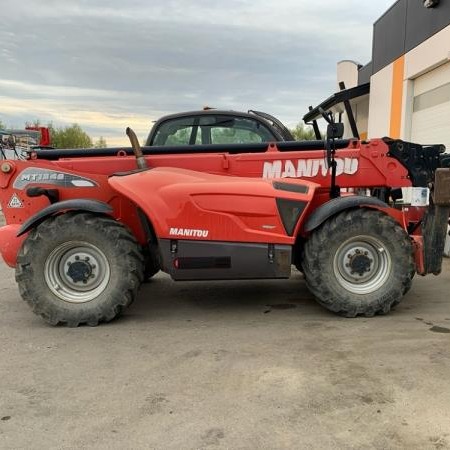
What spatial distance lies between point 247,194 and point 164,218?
2.61 feet

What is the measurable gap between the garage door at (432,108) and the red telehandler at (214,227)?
642 centimetres

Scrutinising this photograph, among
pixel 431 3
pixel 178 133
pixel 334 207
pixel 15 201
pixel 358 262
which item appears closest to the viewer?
pixel 334 207

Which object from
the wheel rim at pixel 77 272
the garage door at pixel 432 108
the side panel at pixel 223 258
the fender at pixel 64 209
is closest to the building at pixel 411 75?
the garage door at pixel 432 108

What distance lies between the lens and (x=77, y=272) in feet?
16.6

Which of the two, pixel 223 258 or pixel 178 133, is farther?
pixel 178 133

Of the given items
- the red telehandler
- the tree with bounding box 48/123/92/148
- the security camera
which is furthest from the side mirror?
the tree with bounding box 48/123/92/148

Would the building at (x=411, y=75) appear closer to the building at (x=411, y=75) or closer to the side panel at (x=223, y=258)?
the building at (x=411, y=75)

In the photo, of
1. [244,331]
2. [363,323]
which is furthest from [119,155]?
[363,323]

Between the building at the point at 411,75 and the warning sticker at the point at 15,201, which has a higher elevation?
the building at the point at 411,75

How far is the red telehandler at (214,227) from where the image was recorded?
4.95 meters

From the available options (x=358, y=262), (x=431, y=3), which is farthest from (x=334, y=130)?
(x=431, y=3)

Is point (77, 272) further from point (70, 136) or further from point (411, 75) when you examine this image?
point (70, 136)

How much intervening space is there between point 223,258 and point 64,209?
1.56 meters

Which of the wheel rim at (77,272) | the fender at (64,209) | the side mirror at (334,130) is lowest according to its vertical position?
the wheel rim at (77,272)
